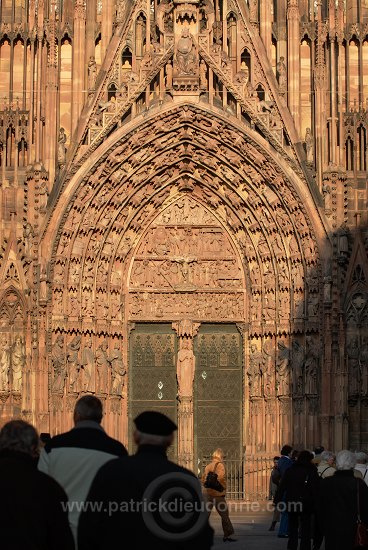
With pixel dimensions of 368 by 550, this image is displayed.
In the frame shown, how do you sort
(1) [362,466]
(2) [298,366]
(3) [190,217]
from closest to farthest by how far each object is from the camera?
(1) [362,466]
(2) [298,366]
(3) [190,217]

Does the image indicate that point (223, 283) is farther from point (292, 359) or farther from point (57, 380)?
point (57, 380)

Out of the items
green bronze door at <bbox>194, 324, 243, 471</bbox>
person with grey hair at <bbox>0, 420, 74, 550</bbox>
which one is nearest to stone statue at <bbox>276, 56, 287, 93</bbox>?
green bronze door at <bbox>194, 324, 243, 471</bbox>

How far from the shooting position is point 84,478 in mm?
8781

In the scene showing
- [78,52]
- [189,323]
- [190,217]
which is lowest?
[189,323]

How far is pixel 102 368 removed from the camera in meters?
30.1

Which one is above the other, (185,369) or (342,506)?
(185,369)

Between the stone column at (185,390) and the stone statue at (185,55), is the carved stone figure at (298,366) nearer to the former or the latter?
the stone column at (185,390)

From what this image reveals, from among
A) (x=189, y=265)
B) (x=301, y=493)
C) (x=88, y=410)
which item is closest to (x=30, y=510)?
(x=88, y=410)

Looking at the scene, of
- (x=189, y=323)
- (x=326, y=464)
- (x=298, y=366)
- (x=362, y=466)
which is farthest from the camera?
(x=189, y=323)

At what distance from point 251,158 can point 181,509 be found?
23.1 meters

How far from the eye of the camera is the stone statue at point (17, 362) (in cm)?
2900

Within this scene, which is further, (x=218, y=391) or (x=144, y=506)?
(x=218, y=391)

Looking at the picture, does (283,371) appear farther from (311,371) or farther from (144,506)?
(144,506)

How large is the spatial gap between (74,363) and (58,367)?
18.7 inches
